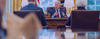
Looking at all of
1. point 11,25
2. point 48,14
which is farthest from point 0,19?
point 48,14

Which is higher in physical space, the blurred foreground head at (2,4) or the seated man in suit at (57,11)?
the blurred foreground head at (2,4)

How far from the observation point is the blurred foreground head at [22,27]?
70 centimetres

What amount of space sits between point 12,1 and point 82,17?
3.34m

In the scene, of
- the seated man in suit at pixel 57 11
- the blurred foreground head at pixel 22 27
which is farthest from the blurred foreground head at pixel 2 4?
the seated man in suit at pixel 57 11

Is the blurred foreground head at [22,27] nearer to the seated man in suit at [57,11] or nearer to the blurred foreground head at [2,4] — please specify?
the blurred foreground head at [2,4]

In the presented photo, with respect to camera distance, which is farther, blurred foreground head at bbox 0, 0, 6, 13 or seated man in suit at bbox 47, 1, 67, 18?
seated man in suit at bbox 47, 1, 67, 18

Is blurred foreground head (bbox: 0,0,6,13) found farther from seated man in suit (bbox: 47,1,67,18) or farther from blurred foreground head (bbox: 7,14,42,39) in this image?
seated man in suit (bbox: 47,1,67,18)

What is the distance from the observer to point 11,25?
703 millimetres

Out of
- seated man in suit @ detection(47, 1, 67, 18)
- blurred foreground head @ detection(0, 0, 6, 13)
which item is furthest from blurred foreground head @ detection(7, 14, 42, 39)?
seated man in suit @ detection(47, 1, 67, 18)

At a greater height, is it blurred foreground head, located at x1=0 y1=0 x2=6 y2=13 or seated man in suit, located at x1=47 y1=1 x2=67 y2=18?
blurred foreground head, located at x1=0 y1=0 x2=6 y2=13

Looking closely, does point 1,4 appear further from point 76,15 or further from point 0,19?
point 76,15

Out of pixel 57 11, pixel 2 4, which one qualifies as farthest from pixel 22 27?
pixel 57 11

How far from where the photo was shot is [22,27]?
724 millimetres

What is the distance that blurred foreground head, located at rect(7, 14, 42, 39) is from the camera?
699 mm
